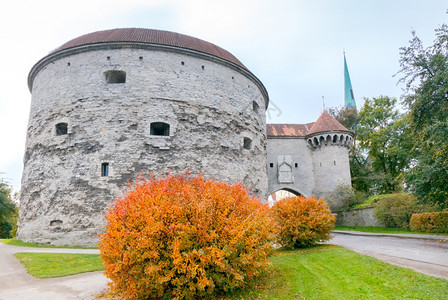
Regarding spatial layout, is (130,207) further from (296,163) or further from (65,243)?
A: (296,163)

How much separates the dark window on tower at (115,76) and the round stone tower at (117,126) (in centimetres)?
5

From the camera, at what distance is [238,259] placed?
4777mm

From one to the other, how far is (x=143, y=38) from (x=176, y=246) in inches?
532

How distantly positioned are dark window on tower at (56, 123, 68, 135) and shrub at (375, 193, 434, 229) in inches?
706

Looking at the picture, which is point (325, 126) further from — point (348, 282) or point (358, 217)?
point (348, 282)

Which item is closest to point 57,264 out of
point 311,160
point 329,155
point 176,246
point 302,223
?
point 176,246

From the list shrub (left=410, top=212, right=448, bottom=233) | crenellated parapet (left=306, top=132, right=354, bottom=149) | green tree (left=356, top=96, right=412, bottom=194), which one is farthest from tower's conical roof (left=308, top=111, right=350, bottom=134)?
shrub (left=410, top=212, right=448, bottom=233)

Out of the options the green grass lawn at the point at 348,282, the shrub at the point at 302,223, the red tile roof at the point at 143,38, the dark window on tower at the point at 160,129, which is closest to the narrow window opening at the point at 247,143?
the dark window on tower at the point at 160,129

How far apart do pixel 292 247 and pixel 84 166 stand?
951 centimetres

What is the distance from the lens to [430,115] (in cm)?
1099

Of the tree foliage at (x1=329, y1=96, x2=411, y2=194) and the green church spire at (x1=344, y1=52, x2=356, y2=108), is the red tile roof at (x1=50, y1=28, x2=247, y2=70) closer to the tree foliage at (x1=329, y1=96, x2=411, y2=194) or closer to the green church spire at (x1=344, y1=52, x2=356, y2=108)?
the tree foliage at (x1=329, y1=96, x2=411, y2=194)

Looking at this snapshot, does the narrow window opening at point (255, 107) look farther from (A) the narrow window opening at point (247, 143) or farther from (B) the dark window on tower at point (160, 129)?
(B) the dark window on tower at point (160, 129)

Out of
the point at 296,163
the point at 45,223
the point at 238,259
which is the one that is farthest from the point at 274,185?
the point at 238,259

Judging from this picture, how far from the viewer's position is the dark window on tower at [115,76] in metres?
14.6
